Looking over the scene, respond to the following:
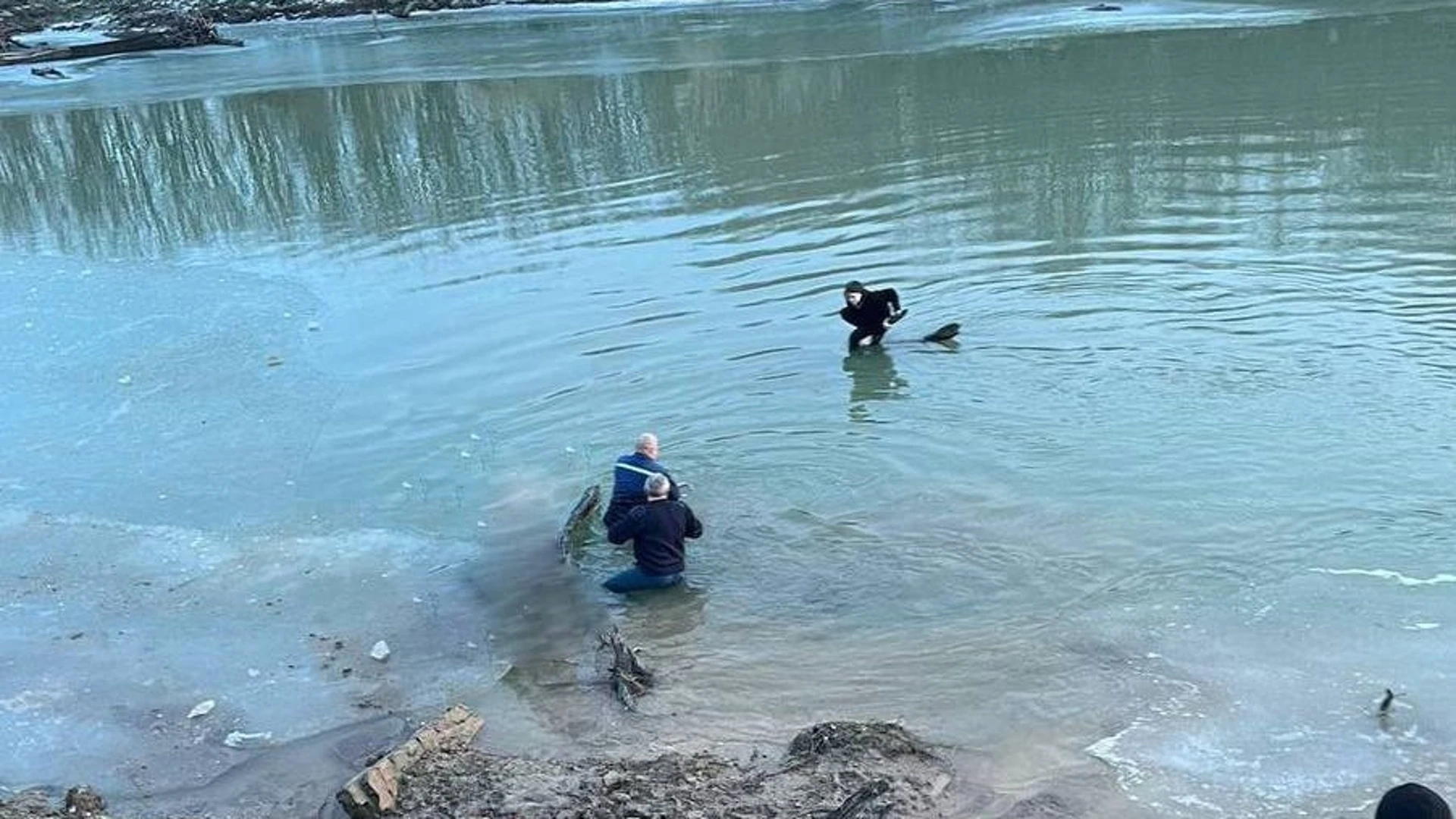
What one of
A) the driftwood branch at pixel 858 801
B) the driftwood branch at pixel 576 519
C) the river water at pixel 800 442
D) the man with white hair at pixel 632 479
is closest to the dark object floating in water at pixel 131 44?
the river water at pixel 800 442

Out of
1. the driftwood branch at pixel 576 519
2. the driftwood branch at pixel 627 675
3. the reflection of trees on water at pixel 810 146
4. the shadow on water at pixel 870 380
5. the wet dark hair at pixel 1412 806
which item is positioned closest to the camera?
the wet dark hair at pixel 1412 806

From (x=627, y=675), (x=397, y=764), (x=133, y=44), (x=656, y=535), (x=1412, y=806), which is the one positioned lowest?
(x=627, y=675)

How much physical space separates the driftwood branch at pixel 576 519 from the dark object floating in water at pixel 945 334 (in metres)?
4.89

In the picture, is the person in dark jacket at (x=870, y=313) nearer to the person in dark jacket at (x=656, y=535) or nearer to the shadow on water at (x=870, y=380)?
the shadow on water at (x=870, y=380)

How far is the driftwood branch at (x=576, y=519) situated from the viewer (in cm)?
1086

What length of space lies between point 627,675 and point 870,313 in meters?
6.74

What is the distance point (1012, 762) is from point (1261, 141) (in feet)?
57.5

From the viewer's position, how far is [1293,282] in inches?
599

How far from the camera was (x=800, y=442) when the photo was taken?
42.0 feet

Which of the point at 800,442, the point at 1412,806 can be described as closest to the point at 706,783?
the point at 1412,806

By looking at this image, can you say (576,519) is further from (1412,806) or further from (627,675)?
(1412,806)

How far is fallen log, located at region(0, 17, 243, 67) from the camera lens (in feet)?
161

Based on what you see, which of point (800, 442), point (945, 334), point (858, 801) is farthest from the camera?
point (945, 334)

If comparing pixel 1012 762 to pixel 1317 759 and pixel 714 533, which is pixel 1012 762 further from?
pixel 714 533
